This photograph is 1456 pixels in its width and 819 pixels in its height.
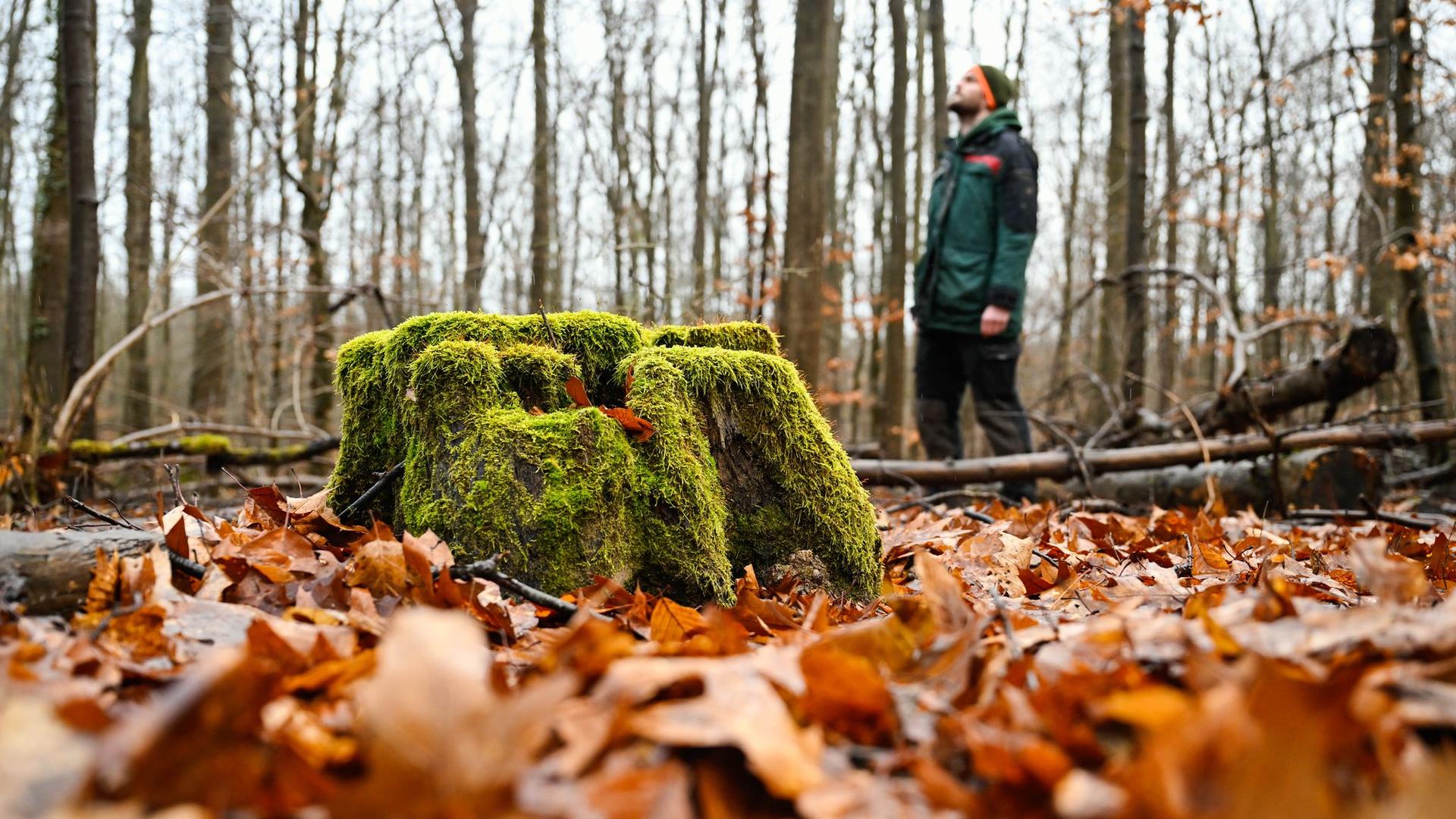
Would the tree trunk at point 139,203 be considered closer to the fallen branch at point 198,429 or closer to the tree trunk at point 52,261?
the tree trunk at point 52,261

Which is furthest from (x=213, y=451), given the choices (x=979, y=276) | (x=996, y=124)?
(x=996, y=124)

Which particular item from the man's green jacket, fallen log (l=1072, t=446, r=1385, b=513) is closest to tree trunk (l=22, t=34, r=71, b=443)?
the man's green jacket

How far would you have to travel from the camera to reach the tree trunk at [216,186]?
Result: 38.0 ft

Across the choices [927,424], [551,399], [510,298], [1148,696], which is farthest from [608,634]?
[510,298]

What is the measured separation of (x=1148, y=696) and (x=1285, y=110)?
25.0 m

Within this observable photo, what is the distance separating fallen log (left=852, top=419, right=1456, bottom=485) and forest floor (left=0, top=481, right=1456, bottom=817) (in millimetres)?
3381

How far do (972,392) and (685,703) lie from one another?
16.4ft

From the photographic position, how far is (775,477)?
8.38ft

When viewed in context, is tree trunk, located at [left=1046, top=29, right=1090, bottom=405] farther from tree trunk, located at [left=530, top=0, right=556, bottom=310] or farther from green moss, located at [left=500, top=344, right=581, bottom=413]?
green moss, located at [left=500, top=344, right=581, bottom=413]

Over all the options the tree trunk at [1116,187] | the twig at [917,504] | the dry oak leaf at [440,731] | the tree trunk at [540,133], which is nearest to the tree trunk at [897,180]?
the tree trunk at [1116,187]

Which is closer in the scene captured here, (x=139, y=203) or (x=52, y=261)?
(x=52, y=261)

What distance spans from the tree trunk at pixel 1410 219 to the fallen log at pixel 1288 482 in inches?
107

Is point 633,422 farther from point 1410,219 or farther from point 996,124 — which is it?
point 1410,219

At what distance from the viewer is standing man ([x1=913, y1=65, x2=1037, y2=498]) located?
5539mm
